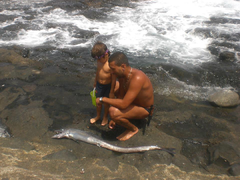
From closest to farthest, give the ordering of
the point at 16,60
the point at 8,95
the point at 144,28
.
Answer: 1. the point at 8,95
2. the point at 16,60
3. the point at 144,28

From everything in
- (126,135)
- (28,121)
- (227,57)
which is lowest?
(28,121)

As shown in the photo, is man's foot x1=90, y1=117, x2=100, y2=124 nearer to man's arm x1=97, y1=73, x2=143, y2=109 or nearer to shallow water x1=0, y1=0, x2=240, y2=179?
shallow water x1=0, y1=0, x2=240, y2=179

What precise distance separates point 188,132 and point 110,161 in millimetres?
1556

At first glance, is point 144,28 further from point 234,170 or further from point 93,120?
point 234,170

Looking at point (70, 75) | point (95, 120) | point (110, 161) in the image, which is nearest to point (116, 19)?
point (70, 75)

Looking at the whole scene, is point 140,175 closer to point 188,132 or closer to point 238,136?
point 188,132

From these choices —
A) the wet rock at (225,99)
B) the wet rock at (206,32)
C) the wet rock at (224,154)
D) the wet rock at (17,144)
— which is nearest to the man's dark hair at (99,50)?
the wet rock at (17,144)

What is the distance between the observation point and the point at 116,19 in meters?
10.8

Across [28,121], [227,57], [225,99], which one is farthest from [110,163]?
[227,57]

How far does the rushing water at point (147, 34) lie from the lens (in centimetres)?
623

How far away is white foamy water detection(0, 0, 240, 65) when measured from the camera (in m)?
7.80

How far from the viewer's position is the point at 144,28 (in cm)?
974

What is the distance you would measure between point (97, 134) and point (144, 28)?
7.27 meters

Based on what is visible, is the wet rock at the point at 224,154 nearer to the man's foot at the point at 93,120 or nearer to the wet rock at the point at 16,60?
the man's foot at the point at 93,120
